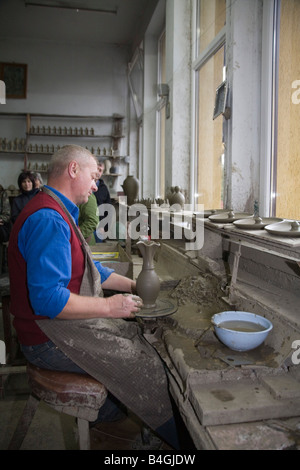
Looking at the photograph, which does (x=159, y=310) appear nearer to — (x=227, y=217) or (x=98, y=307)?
(x=98, y=307)

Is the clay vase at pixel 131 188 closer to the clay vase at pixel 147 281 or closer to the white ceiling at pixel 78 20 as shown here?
the white ceiling at pixel 78 20

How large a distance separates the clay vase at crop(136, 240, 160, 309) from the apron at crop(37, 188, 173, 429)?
1.48 feet

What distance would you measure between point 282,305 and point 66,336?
1.10m

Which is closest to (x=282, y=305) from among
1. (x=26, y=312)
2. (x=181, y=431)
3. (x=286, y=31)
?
(x=181, y=431)

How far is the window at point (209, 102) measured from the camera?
14.0 feet

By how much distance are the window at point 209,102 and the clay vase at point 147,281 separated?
2160mm

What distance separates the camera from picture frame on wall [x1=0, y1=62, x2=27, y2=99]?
370 inches

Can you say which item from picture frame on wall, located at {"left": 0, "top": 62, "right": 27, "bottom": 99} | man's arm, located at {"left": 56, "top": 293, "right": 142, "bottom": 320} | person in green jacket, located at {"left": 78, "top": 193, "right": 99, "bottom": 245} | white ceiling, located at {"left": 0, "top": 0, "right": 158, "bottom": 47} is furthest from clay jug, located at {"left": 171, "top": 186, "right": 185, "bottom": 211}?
picture frame on wall, located at {"left": 0, "top": 62, "right": 27, "bottom": 99}

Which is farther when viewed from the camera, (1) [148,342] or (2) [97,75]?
(2) [97,75]

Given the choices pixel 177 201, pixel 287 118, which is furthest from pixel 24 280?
pixel 177 201

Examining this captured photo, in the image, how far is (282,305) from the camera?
6.00ft

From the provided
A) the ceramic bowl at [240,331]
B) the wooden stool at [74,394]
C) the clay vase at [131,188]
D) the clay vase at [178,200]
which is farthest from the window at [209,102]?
the wooden stool at [74,394]

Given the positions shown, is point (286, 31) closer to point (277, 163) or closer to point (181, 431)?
point (277, 163)

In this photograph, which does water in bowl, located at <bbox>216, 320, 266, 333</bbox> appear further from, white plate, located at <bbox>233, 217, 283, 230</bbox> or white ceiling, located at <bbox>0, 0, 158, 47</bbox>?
white ceiling, located at <bbox>0, 0, 158, 47</bbox>
